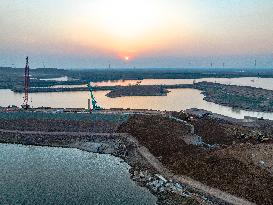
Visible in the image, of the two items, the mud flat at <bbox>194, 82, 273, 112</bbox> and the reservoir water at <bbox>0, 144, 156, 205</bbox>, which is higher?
the mud flat at <bbox>194, 82, 273, 112</bbox>

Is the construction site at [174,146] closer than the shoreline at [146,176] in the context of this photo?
No

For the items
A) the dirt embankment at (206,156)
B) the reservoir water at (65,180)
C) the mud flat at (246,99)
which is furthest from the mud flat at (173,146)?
the mud flat at (246,99)

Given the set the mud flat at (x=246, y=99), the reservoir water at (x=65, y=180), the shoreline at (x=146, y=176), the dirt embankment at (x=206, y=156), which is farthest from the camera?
the mud flat at (x=246, y=99)

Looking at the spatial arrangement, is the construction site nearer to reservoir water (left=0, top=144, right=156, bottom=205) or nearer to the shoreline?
the shoreline

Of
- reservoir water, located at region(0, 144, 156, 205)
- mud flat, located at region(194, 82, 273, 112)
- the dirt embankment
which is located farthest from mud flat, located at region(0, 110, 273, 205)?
mud flat, located at region(194, 82, 273, 112)

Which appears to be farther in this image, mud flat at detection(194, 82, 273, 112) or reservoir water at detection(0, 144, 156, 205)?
mud flat at detection(194, 82, 273, 112)

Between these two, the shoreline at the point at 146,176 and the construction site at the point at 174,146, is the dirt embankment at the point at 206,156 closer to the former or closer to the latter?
the construction site at the point at 174,146

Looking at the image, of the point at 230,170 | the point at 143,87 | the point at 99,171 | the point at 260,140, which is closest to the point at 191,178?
the point at 230,170

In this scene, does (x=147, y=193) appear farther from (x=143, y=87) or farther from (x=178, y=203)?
(x=143, y=87)
